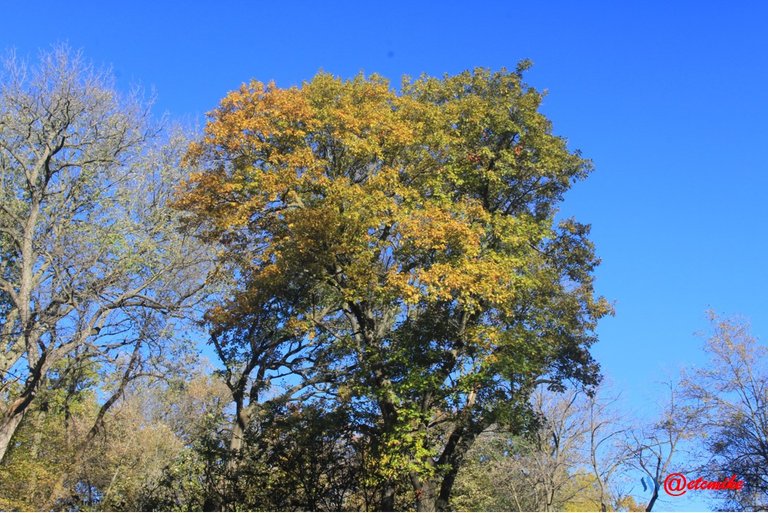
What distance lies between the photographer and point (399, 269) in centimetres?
1291

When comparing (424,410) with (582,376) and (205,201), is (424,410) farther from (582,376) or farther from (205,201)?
(205,201)

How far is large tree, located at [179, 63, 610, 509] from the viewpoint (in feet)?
39.4

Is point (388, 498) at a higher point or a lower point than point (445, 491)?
lower

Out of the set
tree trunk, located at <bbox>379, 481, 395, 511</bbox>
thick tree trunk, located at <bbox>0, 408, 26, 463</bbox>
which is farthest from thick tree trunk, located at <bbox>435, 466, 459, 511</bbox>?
thick tree trunk, located at <bbox>0, 408, 26, 463</bbox>

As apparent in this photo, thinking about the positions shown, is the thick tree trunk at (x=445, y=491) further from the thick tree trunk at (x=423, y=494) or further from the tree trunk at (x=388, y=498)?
the tree trunk at (x=388, y=498)

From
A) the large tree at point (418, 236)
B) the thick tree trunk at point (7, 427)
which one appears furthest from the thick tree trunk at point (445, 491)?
the thick tree trunk at point (7, 427)

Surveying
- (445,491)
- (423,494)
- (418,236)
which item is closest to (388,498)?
(423,494)

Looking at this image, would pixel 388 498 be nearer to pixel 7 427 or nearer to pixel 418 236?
pixel 418 236

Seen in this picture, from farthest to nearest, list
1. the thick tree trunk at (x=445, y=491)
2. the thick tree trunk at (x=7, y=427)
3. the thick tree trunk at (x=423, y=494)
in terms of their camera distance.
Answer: the thick tree trunk at (x=7, y=427), the thick tree trunk at (x=445, y=491), the thick tree trunk at (x=423, y=494)

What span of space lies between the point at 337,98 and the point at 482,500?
1326 centimetres

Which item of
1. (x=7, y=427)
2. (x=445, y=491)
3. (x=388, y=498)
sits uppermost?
(x=7, y=427)

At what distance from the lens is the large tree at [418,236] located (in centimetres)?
1201

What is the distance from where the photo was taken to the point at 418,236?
1188cm

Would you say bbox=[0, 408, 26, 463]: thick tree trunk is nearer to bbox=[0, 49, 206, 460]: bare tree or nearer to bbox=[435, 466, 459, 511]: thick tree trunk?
bbox=[0, 49, 206, 460]: bare tree
